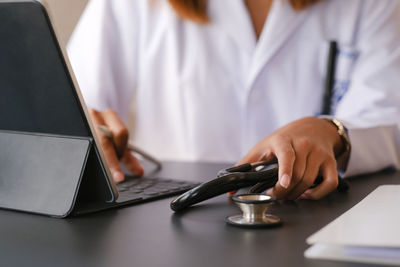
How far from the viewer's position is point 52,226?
54cm

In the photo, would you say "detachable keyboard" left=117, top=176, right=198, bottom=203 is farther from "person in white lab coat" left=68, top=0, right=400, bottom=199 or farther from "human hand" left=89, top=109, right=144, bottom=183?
"person in white lab coat" left=68, top=0, right=400, bottom=199

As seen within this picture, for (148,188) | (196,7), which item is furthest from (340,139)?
(196,7)

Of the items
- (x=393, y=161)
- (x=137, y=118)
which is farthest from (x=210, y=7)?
(x=393, y=161)

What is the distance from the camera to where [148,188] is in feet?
2.48

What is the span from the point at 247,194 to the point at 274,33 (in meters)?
0.87

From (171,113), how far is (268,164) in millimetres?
866

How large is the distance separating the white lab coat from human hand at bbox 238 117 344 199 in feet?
1.80

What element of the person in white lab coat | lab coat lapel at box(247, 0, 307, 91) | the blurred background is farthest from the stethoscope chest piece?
lab coat lapel at box(247, 0, 307, 91)

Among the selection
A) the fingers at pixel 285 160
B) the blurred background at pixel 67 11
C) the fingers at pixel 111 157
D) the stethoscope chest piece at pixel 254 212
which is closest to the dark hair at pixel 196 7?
the blurred background at pixel 67 11

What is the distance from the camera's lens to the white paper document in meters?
0.40

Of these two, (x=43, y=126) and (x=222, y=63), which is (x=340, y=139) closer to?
(x=43, y=126)

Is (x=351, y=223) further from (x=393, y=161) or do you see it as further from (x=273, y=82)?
(x=273, y=82)

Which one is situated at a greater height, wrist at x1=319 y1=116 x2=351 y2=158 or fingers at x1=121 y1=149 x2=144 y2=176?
wrist at x1=319 y1=116 x2=351 y2=158

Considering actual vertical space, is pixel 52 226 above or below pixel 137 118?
above
